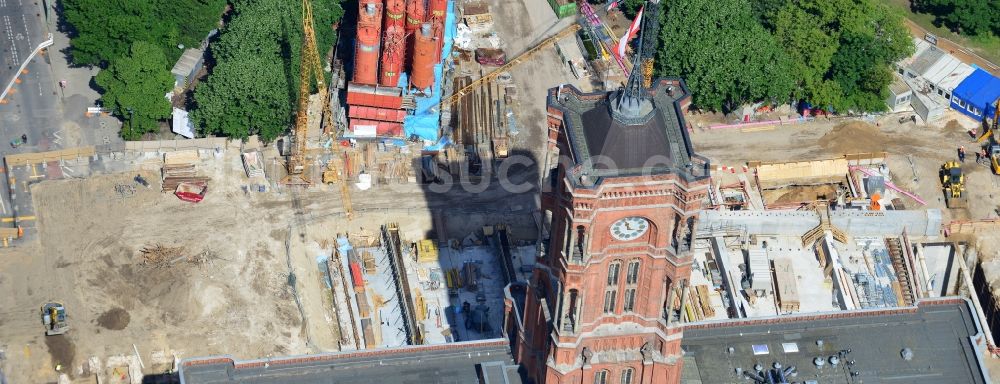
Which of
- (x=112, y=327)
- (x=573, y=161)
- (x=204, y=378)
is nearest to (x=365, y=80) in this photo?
(x=112, y=327)

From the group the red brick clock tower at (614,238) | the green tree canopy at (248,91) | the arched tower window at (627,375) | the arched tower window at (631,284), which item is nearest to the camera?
the red brick clock tower at (614,238)

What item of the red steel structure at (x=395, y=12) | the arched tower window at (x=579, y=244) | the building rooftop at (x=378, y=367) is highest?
the red steel structure at (x=395, y=12)

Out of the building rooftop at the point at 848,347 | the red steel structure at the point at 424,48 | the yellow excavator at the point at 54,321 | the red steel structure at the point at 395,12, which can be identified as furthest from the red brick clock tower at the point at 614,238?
the red steel structure at the point at 395,12

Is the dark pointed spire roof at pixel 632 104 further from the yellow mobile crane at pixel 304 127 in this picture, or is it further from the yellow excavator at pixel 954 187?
the yellow excavator at pixel 954 187

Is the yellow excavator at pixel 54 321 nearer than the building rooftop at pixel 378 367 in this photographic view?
No

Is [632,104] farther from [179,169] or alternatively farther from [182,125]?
[182,125]

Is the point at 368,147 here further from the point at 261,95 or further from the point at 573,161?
the point at 573,161
